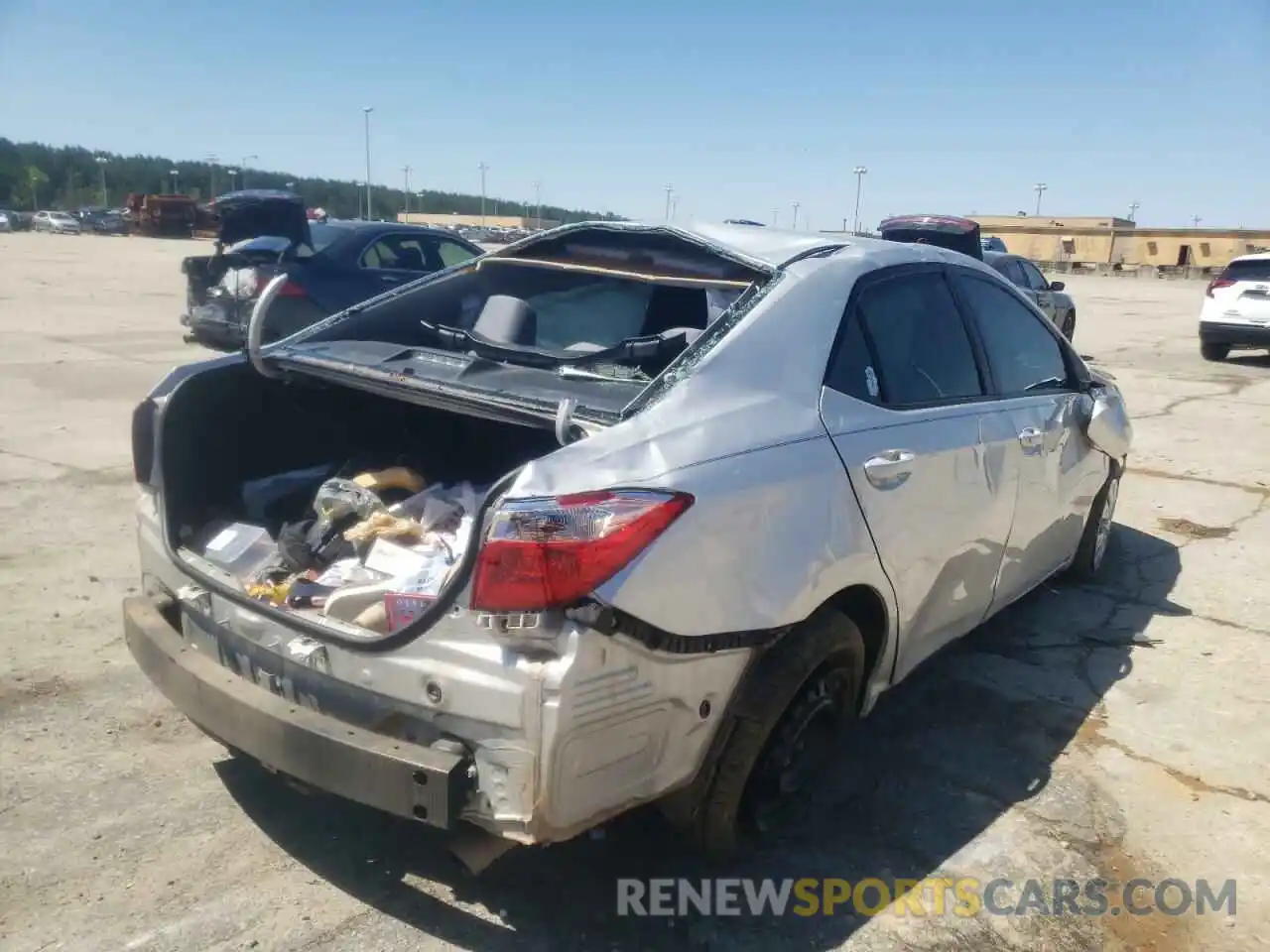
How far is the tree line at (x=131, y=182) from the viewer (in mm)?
97438

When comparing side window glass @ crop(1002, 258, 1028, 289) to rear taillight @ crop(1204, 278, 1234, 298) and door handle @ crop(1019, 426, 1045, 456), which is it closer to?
rear taillight @ crop(1204, 278, 1234, 298)

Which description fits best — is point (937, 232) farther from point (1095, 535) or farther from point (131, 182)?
point (131, 182)

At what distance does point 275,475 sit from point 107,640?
1157mm

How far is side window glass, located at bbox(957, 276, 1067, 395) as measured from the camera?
12.6 ft

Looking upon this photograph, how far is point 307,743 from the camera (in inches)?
92.1

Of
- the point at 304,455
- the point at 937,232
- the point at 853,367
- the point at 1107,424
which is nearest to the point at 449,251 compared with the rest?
the point at 937,232

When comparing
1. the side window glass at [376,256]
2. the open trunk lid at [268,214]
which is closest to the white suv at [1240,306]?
the side window glass at [376,256]

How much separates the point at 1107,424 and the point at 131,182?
12831 centimetres

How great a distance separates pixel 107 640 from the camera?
4043 millimetres

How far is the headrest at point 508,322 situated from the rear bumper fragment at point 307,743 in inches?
56.5

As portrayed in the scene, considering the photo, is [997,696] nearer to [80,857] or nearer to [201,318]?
[80,857]

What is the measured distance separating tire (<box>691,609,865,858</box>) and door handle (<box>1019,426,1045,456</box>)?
1.28m

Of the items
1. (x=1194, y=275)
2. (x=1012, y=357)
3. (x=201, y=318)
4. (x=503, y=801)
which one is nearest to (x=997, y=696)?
(x=1012, y=357)

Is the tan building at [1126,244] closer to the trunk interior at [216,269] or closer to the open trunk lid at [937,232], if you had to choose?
the open trunk lid at [937,232]
